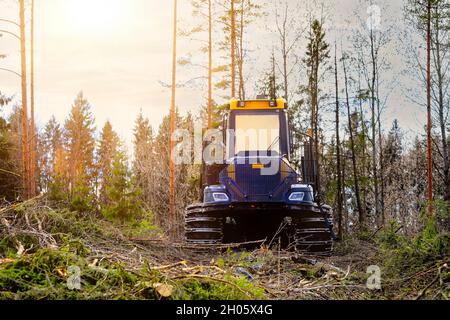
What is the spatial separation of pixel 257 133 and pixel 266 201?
73.5 inches

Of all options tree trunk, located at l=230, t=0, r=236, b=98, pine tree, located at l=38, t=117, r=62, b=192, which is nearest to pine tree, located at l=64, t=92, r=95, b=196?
pine tree, located at l=38, t=117, r=62, b=192

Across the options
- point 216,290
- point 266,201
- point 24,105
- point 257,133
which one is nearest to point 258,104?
point 257,133

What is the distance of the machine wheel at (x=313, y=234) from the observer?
985 cm

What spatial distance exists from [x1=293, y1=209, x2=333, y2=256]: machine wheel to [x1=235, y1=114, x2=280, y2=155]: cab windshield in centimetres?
178

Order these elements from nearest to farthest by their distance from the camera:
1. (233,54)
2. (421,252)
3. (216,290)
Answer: (216,290), (421,252), (233,54)

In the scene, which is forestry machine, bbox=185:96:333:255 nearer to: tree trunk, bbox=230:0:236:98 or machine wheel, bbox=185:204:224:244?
machine wheel, bbox=185:204:224:244

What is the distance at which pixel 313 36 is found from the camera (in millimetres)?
26109

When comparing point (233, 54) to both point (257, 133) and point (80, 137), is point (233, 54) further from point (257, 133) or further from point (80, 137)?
point (80, 137)

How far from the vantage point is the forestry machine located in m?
9.88

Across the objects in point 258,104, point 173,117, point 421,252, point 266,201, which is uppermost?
point 173,117

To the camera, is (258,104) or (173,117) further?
(173,117)

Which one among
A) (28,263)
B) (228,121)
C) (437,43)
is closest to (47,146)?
(437,43)

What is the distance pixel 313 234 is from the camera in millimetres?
9891

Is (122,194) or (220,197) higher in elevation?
(220,197)
